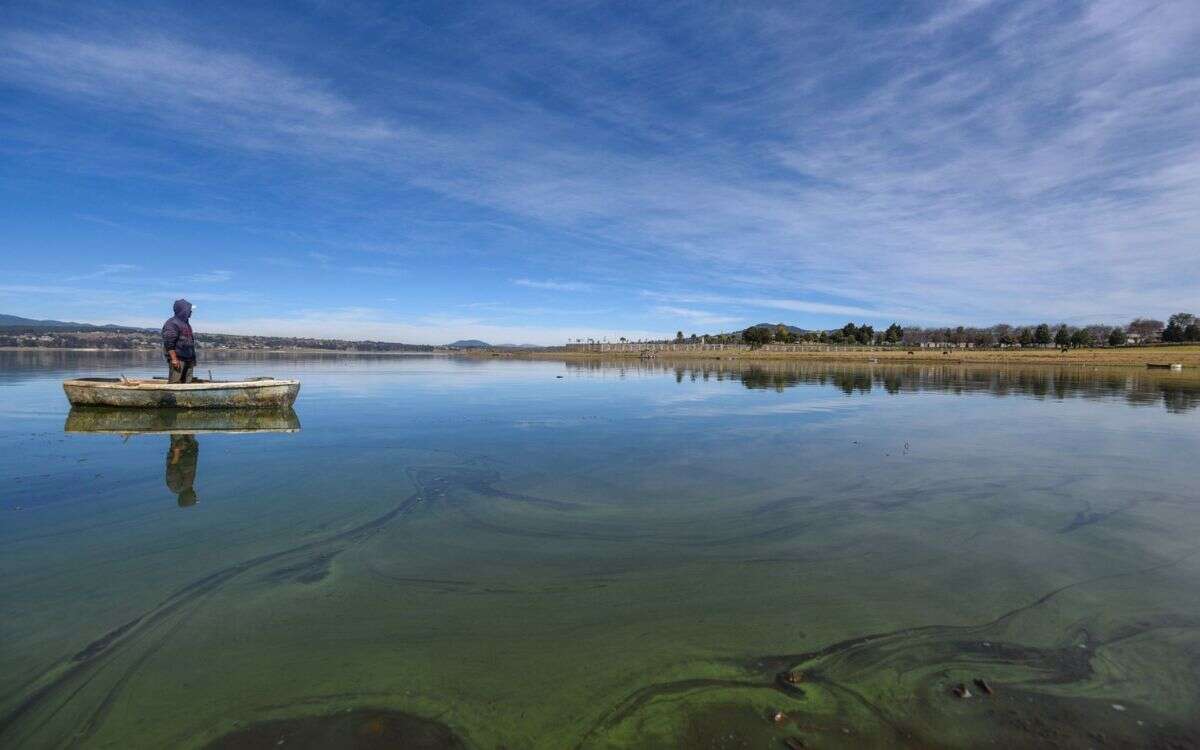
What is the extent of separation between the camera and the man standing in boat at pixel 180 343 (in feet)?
58.5

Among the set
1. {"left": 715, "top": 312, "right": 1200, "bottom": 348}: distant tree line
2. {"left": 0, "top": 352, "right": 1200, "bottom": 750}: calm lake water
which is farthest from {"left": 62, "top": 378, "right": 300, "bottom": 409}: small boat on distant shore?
{"left": 715, "top": 312, "right": 1200, "bottom": 348}: distant tree line

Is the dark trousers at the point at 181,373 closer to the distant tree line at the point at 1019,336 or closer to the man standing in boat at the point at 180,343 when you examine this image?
the man standing in boat at the point at 180,343

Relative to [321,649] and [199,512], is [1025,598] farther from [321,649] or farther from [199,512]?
[199,512]

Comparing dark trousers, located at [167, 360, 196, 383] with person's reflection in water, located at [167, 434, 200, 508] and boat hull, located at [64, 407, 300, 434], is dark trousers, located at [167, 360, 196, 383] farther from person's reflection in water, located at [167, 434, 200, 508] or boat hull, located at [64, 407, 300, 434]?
person's reflection in water, located at [167, 434, 200, 508]

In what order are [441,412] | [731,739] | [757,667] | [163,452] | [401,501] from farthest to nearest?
[441,412] < [163,452] < [401,501] < [757,667] < [731,739]

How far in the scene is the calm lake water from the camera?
12.8 ft

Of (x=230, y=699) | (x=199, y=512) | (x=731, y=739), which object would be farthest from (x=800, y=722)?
(x=199, y=512)

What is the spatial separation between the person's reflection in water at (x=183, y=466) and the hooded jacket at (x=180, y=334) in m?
4.64

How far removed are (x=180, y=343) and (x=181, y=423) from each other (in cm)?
292

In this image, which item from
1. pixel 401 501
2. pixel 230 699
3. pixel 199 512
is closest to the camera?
pixel 230 699

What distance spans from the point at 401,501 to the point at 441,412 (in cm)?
1181

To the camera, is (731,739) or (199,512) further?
(199,512)

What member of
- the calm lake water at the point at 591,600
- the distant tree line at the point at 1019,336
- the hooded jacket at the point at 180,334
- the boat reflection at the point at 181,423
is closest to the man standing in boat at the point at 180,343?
the hooded jacket at the point at 180,334

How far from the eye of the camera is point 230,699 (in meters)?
4.01
